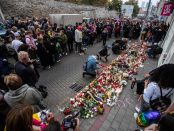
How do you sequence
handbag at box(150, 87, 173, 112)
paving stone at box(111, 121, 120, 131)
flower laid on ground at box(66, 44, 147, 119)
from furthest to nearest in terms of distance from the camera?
flower laid on ground at box(66, 44, 147, 119) < paving stone at box(111, 121, 120, 131) < handbag at box(150, 87, 173, 112)

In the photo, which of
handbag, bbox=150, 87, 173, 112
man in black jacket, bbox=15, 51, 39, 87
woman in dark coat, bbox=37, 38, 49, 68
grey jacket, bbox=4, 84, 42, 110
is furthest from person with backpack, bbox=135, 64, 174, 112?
woman in dark coat, bbox=37, 38, 49, 68

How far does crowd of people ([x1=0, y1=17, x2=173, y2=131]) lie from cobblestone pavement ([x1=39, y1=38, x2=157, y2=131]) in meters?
0.59

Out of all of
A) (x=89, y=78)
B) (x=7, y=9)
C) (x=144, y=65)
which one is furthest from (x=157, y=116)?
(x=7, y=9)

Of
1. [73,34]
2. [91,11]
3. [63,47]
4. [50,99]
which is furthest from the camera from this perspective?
[91,11]

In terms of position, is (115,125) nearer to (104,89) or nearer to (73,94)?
(104,89)

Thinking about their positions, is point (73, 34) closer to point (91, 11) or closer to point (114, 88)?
point (114, 88)

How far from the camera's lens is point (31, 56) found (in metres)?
7.93

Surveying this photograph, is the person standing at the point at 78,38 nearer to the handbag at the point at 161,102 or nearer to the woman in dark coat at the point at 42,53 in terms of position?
the woman in dark coat at the point at 42,53

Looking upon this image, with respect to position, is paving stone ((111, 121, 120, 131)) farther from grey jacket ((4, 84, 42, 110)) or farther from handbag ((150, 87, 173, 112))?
grey jacket ((4, 84, 42, 110))

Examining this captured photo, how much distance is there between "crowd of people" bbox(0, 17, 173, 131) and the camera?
230 cm

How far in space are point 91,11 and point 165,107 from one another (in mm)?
33386

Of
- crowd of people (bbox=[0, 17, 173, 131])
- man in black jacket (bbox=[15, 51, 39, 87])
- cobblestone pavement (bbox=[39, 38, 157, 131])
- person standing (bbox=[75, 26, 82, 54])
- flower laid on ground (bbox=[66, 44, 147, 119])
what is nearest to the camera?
crowd of people (bbox=[0, 17, 173, 131])

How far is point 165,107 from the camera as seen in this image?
11.3ft

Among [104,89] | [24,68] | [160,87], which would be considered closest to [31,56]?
[24,68]
